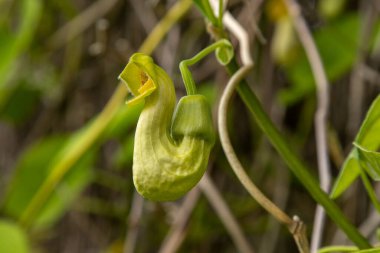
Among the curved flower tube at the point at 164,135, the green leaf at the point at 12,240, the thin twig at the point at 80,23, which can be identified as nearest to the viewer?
the curved flower tube at the point at 164,135

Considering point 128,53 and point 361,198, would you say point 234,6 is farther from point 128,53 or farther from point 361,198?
point 361,198

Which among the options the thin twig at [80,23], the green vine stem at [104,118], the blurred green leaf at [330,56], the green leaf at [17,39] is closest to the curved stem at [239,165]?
the green vine stem at [104,118]

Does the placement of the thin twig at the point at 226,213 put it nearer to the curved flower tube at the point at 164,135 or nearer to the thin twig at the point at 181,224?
the thin twig at the point at 181,224

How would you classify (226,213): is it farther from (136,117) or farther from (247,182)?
(247,182)

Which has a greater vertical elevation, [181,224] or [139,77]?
[139,77]

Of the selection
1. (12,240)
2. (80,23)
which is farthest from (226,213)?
(80,23)

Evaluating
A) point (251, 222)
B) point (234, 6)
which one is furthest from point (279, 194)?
point (234, 6)

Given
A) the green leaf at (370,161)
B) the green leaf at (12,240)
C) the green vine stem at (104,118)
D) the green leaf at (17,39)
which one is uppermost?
the green leaf at (17,39)

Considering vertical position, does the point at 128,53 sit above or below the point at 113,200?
above
